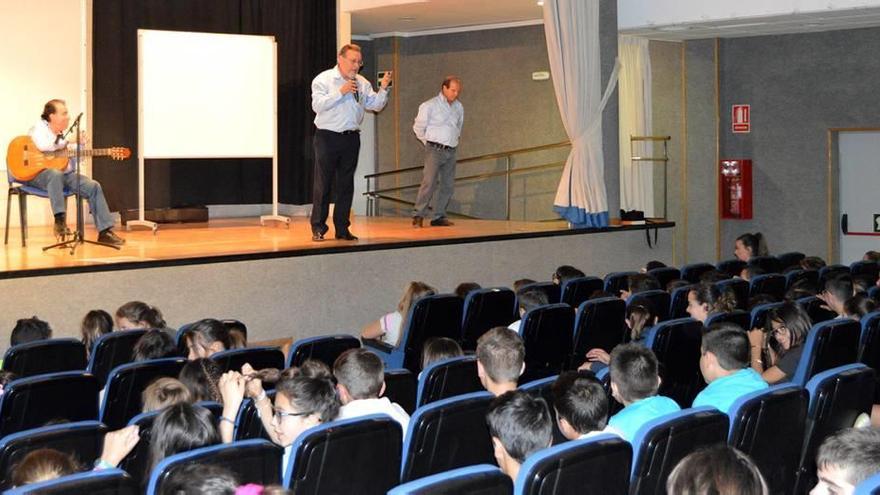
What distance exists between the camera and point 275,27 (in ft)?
41.8

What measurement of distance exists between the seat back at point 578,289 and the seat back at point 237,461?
179 inches

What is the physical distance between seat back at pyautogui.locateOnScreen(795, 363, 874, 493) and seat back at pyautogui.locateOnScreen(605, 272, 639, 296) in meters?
3.77

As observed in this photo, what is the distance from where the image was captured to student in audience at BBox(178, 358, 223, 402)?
4.26m

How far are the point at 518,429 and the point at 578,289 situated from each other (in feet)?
14.4

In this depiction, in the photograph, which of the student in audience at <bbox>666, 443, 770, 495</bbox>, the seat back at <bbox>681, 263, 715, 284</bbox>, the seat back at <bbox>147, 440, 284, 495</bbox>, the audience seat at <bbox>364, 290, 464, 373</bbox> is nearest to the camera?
the student in audience at <bbox>666, 443, 770, 495</bbox>

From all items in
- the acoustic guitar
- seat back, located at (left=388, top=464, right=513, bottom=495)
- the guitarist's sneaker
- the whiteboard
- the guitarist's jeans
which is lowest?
seat back, located at (left=388, top=464, right=513, bottom=495)

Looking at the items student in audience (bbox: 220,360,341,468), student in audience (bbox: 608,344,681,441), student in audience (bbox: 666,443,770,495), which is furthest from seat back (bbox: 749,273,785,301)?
student in audience (bbox: 666,443,770,495)

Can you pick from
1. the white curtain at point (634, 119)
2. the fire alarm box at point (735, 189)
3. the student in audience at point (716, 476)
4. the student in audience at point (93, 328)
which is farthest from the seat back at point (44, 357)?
the fire alarm box at point (735, 189)

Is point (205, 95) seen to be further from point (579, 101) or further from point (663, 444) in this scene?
point (663, 444)

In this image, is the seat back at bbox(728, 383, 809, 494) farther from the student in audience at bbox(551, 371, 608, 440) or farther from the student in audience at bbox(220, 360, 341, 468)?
the student in audience at bbox(220, 360, 341, 468)

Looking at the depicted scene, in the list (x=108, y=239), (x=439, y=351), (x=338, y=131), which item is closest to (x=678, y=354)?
(x=439, y=351)

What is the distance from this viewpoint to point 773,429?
3760mm

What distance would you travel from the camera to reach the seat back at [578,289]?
7520mm

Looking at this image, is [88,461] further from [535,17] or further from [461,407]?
[535,17]
